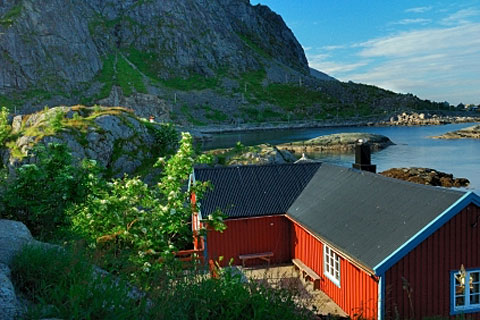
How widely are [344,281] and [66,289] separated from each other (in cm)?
1020

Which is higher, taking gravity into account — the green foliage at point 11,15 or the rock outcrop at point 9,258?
the green foliage at point 11,15

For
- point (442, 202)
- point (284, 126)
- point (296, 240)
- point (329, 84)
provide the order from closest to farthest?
1. point (442, 202)
2. point (296, 240)
3. point (284, 126)
4. point (329, 84)

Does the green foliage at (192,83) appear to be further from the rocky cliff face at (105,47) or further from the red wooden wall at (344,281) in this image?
the red wooden wall at (344,281)

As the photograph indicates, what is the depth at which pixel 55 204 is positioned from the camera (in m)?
8.74

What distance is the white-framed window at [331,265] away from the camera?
1340cm

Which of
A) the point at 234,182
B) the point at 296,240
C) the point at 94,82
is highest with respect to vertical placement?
the point at 94,82

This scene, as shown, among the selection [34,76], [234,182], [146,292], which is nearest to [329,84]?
[34,76]

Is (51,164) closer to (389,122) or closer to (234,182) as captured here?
(234,182)

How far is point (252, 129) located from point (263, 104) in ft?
74.2

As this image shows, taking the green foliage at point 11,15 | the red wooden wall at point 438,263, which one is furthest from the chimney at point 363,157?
the green foliage at point 11,15

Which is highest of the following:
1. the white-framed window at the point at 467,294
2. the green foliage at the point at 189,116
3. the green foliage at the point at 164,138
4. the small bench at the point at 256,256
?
the green foliage at the point at 189,116

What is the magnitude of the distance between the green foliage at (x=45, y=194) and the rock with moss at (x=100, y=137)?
→ 11612 millimetres

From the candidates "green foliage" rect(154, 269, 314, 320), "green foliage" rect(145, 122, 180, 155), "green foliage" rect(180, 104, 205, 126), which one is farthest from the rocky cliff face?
"green foliage" rect(154, 269, 314, 320)

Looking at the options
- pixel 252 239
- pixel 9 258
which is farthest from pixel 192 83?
pixel 9 258
